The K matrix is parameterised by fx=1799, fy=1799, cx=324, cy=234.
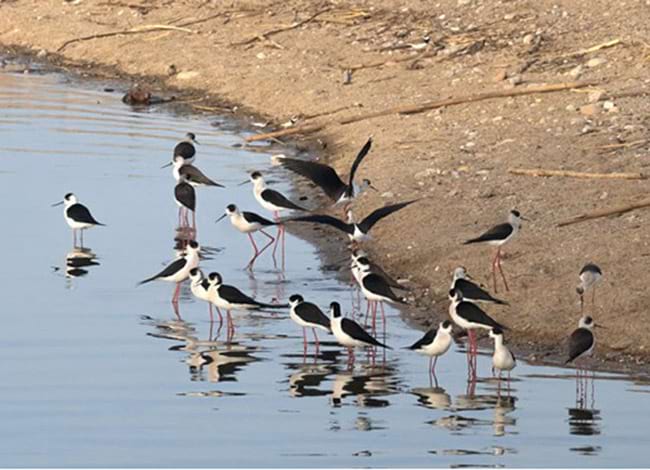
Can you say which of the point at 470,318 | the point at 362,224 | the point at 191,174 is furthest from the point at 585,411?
the point at 191,174

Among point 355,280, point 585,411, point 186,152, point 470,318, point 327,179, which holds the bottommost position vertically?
point 585,411

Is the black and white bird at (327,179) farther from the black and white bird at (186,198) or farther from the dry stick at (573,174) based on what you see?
the dry stick at (573,174)

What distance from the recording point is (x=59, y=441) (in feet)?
34.2

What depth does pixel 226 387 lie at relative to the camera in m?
11.8

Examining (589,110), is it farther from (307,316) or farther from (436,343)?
(436,343)

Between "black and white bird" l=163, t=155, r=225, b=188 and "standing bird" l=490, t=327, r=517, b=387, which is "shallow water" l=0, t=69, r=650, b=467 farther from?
"black and white bird" l=163, t=155, r=225, b=188

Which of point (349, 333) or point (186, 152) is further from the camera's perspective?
point (186, 152)

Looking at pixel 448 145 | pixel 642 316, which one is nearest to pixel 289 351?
pixel 642 316

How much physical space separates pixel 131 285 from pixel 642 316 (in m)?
4.40

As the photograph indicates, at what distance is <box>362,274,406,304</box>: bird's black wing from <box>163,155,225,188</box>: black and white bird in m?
5.28

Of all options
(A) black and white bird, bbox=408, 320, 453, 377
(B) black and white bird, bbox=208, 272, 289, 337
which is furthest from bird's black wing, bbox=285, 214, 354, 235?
(A) black and white bird, bbox=408, 320, 453, 377

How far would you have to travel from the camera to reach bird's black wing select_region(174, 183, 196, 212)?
17.2m

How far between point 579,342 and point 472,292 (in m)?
1.46

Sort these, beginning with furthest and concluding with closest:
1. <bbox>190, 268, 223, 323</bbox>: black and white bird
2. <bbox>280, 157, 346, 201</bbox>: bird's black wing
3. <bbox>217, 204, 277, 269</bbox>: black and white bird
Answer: <bbox>280, 157, 346, 201</bbox>: bird's black wing → <bbox>217, 204, 277, 269</bbox>: black and white bird → <bbox>190, 268, 223, 323</bbox>: black and white bird
